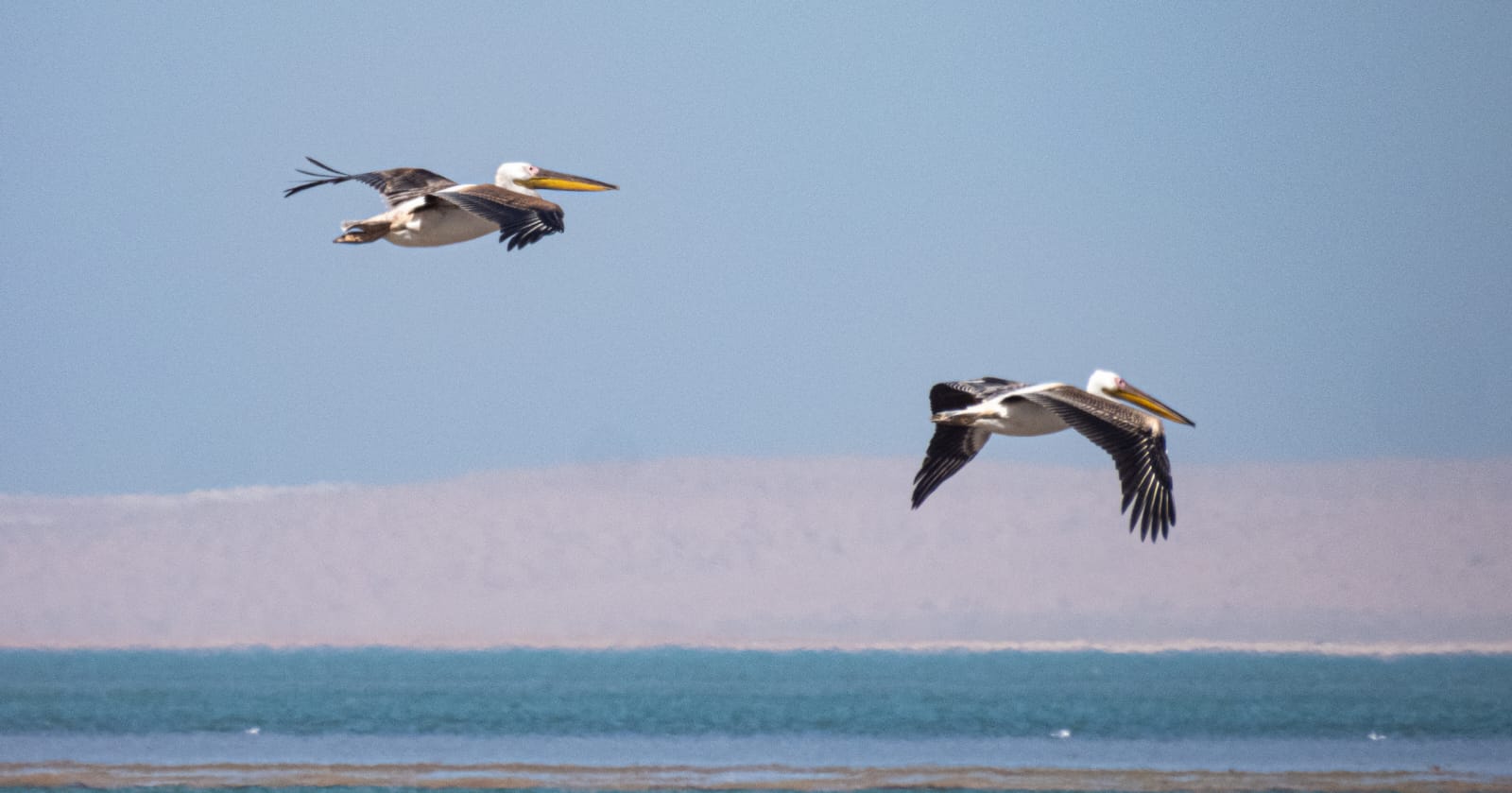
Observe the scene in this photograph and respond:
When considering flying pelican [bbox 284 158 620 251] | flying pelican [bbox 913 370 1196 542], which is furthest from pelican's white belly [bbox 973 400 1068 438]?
flying pelican [bbox 284 158 620 251]

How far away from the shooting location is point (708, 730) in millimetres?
40531

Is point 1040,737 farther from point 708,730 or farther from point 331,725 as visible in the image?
point 331,725

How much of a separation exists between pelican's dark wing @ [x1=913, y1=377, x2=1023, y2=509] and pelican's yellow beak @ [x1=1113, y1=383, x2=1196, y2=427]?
89 cm

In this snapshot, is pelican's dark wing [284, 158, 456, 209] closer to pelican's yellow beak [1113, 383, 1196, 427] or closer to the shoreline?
pelican's yellow beak [1113, 383, 1196, 427]

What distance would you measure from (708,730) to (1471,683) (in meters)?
36.4

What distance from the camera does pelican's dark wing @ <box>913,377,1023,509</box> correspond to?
1459 cm

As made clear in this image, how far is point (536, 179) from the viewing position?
16609 mm

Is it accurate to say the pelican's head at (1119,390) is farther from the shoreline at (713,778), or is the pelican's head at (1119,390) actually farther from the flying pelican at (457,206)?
the shoreline at (713,778)

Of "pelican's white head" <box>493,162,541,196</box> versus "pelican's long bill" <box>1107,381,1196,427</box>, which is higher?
"pelican's white head" <box>493,162,541,196</box>

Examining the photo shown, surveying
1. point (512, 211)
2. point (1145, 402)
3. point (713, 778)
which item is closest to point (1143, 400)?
point (1145, 402)

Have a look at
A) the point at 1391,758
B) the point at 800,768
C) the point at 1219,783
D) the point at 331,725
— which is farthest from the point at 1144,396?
the point at 331,725

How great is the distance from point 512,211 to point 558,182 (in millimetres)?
2875

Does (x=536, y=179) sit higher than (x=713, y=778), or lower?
higher

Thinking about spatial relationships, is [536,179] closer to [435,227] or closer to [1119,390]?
[435,227]
